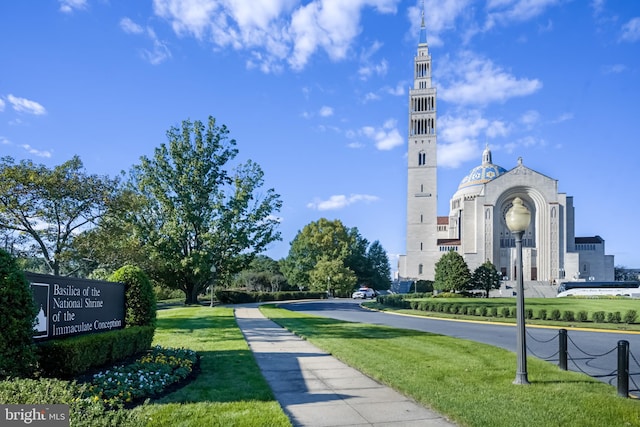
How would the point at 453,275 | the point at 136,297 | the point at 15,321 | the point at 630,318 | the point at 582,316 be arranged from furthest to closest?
the point at 453,275 < the point at 582,316 < the point at 630,318 < the point at 136,297 < the point at 15,321

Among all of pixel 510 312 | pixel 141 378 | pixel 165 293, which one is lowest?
pixel 165 293

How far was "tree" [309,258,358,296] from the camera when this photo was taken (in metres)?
66.2

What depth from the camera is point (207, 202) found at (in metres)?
38.0

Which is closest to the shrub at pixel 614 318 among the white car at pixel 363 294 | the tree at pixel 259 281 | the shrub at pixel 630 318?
the shrub at pixel 630 318

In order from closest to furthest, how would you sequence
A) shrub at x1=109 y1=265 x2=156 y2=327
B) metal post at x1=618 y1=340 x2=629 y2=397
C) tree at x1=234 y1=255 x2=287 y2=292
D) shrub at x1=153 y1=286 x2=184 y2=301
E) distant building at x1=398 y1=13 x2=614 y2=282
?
1. metal post at x1=618 y1=340 x2=629 y2=397
2. shrub at x1=109 y1=265 x2=156 y2=327
3. shrub at x1=153 y1=286 x2=184 y2=301
4. tree at x1=234 y1=255 x2=287 y2=292
5. distant building at x1=398 y1=13 x2=614 y2=282

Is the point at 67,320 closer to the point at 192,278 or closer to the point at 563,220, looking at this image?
the point at 192,278

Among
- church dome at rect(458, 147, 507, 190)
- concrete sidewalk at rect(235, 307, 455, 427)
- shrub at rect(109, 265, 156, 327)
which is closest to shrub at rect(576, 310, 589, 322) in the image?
concrete sidewalk at rect(235, 307, 455, 427)

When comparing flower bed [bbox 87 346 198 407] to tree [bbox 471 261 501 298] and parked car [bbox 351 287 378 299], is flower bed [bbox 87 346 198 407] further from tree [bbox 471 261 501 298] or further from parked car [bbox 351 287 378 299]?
tree [bbox 471 261 501 298]

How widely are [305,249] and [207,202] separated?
39036mm

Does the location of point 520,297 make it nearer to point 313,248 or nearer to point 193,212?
point 193,212

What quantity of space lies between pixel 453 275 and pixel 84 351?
173 feet

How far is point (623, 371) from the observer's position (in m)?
7.90

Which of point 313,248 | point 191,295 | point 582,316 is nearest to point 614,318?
point 582,316

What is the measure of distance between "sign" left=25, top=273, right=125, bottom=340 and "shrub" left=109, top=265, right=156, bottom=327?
0.18m
